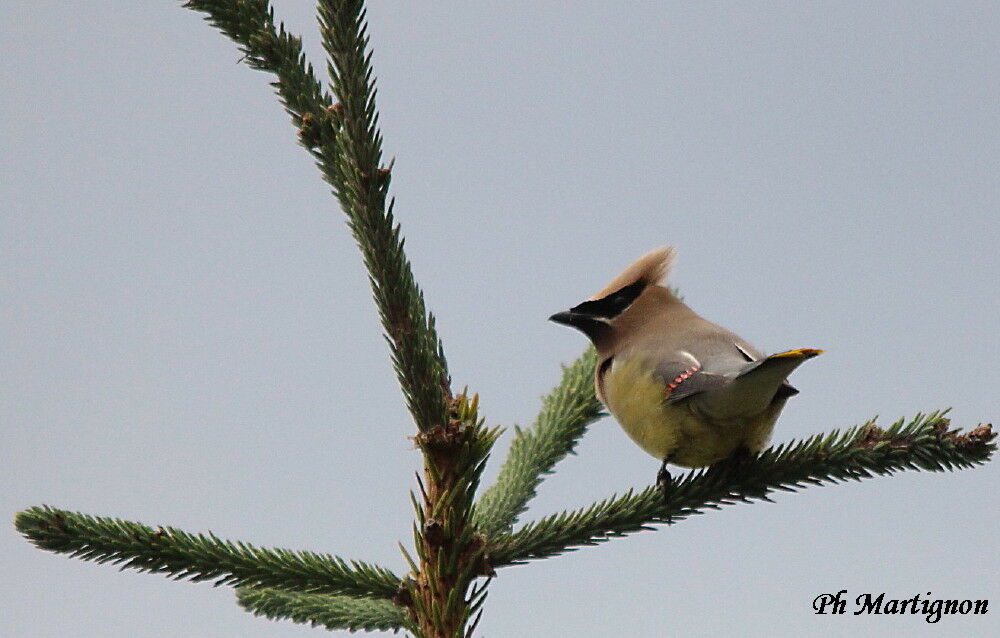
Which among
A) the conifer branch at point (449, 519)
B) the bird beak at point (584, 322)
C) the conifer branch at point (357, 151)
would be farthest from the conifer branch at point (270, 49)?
the bird beak at point (584, 322)

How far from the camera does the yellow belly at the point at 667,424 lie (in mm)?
2652

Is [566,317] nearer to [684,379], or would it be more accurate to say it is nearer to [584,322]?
[584,322]

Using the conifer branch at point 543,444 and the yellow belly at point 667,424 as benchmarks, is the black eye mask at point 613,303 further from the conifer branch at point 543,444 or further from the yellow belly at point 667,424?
the yellow belly at point 667,424

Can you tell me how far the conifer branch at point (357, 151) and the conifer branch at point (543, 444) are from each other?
426 mm

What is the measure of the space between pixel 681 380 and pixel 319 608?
3.96 ft

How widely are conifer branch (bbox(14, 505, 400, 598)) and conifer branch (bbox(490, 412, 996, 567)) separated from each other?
0.30 metres

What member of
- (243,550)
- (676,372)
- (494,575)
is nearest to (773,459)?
(676,372)

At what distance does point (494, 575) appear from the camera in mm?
1924

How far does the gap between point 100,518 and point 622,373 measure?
1.51 m

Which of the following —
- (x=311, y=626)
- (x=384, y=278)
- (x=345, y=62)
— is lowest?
(x=311, y=626)

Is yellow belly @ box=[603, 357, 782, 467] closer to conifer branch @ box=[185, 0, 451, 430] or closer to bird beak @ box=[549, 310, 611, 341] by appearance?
bird beak @ box=[549, 310, 611, 341]

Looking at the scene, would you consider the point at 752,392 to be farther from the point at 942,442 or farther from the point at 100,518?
the point at 100,518

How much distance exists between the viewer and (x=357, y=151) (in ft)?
6.10

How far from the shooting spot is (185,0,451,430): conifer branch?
187cm
